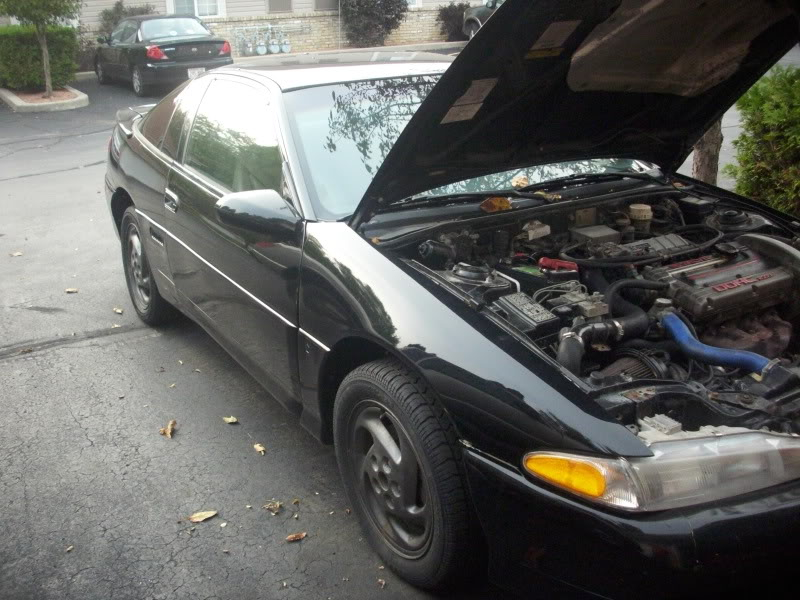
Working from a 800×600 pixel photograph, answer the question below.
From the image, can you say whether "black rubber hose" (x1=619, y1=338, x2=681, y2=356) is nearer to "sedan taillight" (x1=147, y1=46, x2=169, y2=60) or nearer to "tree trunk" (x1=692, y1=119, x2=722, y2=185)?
"tree trunk" (x1=692, y1=119, x2=722, y2=185)

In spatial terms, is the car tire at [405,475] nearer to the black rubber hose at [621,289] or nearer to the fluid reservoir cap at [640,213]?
the black rubber hose at [621,289]

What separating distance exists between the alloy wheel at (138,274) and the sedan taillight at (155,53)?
12.3 m

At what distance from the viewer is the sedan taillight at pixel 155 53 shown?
16219 mm

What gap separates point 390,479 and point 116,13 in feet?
67.7

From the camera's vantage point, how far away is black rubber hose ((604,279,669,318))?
10.1 ft

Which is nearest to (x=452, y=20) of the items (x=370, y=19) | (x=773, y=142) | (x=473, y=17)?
(x=473, y=17)

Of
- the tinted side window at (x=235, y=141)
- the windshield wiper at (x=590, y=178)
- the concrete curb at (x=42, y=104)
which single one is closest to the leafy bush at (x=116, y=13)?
the concrete curb at (x=42, y=104)

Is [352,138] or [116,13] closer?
[352,138]

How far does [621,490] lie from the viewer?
213 cm

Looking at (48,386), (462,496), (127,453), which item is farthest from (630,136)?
(48,386)

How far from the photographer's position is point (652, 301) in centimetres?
322

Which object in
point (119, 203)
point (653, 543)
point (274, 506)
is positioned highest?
point (119, 203)

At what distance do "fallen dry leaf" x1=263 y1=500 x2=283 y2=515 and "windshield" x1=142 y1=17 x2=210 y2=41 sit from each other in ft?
50.0

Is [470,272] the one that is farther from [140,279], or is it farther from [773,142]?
[773,142]
